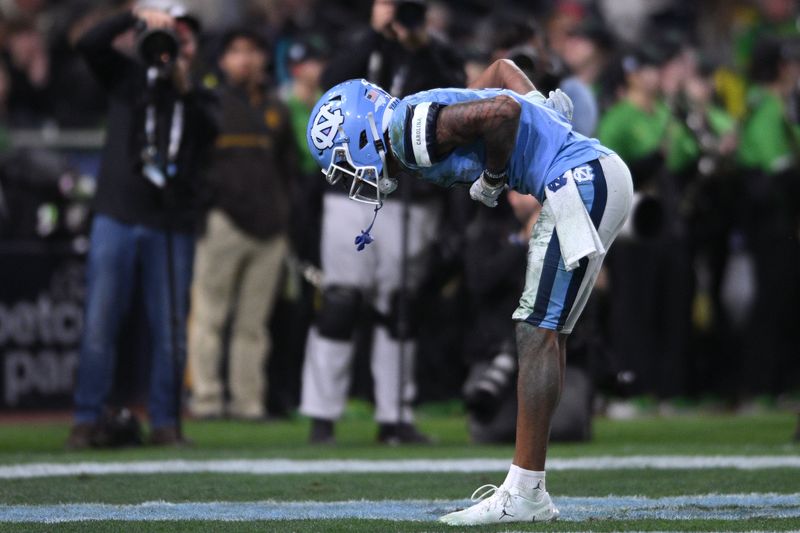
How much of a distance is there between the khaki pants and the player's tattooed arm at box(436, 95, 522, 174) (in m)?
6.63

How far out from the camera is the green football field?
5.79 m

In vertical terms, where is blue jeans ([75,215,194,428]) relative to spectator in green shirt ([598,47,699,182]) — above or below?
below

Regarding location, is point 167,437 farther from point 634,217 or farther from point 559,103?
point 559,103

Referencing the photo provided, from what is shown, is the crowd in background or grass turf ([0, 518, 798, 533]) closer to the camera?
grass turf ([0, 518, 798, 533])

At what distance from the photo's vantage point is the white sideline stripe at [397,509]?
591 centimetres

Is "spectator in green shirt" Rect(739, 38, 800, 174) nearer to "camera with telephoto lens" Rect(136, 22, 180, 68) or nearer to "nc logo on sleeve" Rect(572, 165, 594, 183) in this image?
"camera with telephoto lens" Rect(136, 22, 180, 68)

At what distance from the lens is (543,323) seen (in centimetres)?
592

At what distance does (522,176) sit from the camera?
6.05m

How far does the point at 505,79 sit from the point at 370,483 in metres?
2.07

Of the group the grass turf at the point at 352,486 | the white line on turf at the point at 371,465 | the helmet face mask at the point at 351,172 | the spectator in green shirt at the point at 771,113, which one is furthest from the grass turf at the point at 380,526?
the spectator in green shirt at the point at 771,113

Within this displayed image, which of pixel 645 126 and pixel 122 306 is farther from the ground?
pixel 645 126

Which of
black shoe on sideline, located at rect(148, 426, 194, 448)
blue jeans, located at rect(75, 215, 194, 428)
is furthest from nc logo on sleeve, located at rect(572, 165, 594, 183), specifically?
black shoe on sideline, located at rect(148, 426, 194, 448)

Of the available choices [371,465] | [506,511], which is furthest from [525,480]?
[371,465]

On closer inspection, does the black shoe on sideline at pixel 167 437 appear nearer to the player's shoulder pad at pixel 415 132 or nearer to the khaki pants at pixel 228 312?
the khaki pants at pixel 228 312
